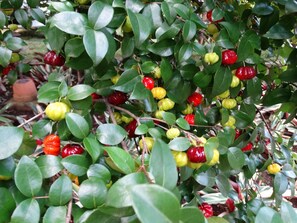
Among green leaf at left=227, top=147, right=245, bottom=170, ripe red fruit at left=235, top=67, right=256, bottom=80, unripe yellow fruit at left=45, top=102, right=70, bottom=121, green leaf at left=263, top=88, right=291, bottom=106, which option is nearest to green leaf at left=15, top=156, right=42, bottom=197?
unripe yellow fruit at left=45, top=102, right=70, bottom=121

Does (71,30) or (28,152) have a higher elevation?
Answer: (71,30)

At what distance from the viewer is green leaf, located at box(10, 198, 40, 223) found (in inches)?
18.6

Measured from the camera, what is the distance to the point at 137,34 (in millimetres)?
666

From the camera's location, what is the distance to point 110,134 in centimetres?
63

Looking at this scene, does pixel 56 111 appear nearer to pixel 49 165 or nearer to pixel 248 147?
pixel 49 165

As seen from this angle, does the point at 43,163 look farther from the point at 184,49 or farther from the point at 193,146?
the point at 184,49

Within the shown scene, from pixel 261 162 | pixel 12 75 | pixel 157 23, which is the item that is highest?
pixel 157 23

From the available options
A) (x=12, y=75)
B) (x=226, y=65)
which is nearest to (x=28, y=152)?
(x=226, y=65)

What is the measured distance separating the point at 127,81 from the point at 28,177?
0.31 metres

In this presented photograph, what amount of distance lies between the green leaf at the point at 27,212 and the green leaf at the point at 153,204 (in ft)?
0.81

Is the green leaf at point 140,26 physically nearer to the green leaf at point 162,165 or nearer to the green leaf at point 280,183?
the green leaf at point 162,165

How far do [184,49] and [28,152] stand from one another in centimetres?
38

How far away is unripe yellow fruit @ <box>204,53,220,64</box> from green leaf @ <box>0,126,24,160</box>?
44cm

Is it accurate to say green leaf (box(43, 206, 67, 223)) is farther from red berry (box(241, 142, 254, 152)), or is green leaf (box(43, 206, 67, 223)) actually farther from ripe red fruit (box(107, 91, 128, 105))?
red berry (box(241, 142, 254, 152))
